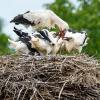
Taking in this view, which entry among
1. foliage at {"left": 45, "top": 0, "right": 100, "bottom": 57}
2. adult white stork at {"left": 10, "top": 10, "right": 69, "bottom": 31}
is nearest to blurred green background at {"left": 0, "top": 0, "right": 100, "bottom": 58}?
foliage at {"left": 45, "top": 0, "right": 100, "bottom": 57}

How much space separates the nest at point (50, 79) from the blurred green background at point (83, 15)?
38.2 feet

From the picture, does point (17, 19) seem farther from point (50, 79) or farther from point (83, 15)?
point (83, 15)

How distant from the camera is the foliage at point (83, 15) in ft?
62.1

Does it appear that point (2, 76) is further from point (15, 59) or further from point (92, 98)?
point (92, 98)

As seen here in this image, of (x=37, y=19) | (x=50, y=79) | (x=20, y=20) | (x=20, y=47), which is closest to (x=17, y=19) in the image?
(x=20, y=20)

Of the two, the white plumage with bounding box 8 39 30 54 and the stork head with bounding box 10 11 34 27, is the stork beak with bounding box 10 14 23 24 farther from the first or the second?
the white plumage with bounding box 8 39 30 54

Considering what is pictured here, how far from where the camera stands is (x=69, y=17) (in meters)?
19.8

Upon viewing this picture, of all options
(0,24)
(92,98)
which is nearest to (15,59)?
(92,98)

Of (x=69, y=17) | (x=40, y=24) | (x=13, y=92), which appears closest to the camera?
(x=13, y=92)

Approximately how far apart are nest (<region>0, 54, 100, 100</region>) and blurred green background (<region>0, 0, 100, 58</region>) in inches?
458

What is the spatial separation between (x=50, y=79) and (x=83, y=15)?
1377 cm

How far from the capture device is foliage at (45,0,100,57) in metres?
18.9

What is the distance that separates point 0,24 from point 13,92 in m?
24.7

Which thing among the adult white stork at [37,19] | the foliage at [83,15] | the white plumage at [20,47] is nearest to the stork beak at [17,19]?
the adult white stork at [37,19]
